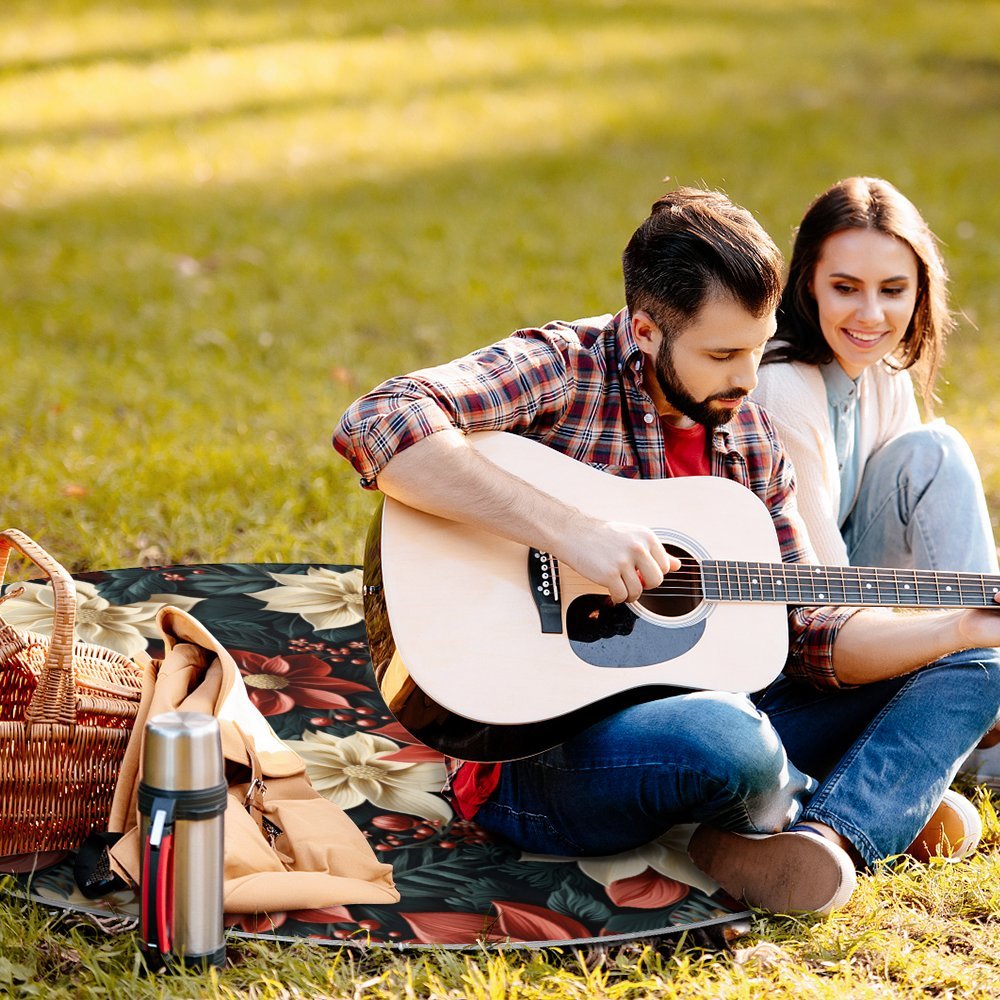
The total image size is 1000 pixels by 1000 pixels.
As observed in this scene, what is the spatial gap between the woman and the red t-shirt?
339 mm

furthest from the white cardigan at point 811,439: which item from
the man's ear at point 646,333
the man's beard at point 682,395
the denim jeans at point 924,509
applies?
the man's ear at point 646,333

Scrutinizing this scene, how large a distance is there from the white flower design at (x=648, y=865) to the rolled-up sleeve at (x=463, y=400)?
87cm

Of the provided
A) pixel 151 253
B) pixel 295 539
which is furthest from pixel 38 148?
pixel 295 539

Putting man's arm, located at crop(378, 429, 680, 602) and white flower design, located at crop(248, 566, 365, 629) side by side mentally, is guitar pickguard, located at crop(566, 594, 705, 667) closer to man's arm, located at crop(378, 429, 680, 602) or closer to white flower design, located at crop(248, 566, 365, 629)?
man's arm, located at crop(378, 429, 680, 602)

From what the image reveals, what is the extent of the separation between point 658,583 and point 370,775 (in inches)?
33.5

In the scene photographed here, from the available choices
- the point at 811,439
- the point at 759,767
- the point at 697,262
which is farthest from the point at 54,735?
the point at 811,439

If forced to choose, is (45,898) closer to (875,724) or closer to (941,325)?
(875,724)

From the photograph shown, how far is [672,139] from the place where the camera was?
9.27 metres

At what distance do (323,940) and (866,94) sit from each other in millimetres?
9507

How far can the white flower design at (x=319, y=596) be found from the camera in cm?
368

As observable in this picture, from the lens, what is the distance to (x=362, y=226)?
7.73 m

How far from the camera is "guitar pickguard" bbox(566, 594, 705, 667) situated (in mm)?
2588

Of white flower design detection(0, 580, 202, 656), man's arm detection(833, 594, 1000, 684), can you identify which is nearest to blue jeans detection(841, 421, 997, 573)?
man's arm detection(833, 594, 1000, 684)

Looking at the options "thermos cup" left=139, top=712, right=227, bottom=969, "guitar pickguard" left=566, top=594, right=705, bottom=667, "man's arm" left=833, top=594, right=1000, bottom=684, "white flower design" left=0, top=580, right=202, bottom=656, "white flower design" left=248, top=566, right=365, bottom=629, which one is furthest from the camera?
"white flower design" left=248, top=566, right=365, bottom=629
